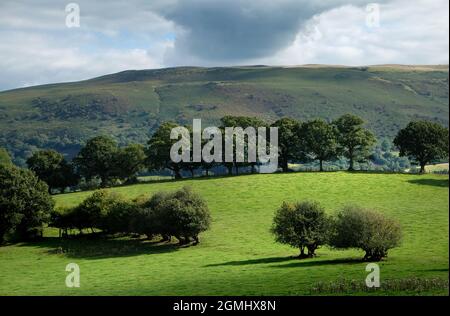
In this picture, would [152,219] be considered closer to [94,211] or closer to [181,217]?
[181,217]

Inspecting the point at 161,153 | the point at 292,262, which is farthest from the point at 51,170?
the point at 292,262

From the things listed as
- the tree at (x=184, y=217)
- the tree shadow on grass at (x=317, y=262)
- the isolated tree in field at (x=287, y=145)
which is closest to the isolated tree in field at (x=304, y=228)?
the tree shadow on grass at (x=317, y=262)

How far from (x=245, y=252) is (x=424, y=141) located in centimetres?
6962

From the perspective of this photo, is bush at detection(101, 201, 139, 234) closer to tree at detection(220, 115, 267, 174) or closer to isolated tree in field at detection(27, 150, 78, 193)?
isolated tree in field at detection(27, 150, 78, 193)

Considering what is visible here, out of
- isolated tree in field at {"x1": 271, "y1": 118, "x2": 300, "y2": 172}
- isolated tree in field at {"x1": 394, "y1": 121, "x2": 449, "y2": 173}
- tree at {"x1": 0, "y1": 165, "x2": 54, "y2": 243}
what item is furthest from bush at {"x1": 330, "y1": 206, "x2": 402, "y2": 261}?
isolated tree in field at {"x1": 271, "y1": 118, "x2": 300, "y2": 172}

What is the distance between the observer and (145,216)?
84.9 metres

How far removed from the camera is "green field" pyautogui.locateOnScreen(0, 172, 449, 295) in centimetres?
5481

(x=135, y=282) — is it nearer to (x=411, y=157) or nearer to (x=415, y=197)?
(x=415, y=197)

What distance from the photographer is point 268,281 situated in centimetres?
5369

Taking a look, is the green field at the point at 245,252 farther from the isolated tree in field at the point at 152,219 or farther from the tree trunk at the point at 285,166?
the tree trunk at the point at 285,166

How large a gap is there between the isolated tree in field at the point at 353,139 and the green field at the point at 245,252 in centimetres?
1479

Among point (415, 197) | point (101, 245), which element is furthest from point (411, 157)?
point (101, 245)

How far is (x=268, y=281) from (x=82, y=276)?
71.7 ft

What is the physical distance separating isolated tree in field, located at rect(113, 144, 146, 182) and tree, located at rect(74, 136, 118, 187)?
1028 millimetres
